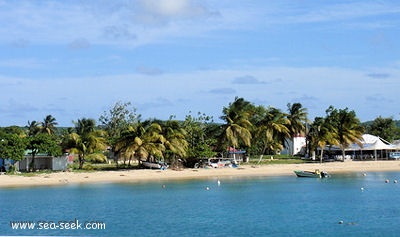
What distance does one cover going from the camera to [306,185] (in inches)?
2087

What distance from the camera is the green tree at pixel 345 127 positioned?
257 feet

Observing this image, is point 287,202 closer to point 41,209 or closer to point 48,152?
point 41,209

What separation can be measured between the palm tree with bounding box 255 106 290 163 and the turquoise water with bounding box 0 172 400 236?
19.5m

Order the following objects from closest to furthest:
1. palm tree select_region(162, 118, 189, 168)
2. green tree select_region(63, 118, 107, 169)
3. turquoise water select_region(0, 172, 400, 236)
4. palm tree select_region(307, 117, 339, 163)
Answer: turquoise water select_region(0, 172, 400, 236) < green tree select_region(63, 118, 107, 169) < palm tree select_region(162, 118, 189, 168) < palm tree select_region(307, 117, 339, 163)

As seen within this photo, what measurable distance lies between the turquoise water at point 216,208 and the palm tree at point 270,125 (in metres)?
19.5

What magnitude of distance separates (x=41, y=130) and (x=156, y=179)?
48518mm

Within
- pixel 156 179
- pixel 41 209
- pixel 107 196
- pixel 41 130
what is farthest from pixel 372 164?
pixel 41 130

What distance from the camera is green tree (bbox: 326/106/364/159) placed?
257 feet

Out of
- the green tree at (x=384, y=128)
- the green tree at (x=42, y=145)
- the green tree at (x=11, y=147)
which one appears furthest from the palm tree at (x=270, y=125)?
the green tree at (x=11, y=147)

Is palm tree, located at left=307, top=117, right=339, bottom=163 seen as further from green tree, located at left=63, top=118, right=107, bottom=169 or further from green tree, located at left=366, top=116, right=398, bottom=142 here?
green tree, located at left=63, top=118, right=107, bottom=169

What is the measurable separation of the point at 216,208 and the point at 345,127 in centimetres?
4467

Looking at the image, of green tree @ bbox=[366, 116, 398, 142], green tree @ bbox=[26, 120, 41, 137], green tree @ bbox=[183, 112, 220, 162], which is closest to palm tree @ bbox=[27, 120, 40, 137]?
green tree @ bbox=[26, 120, 41, 137]

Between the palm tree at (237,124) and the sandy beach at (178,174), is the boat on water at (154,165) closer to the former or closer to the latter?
the sandy beach at (178,174)

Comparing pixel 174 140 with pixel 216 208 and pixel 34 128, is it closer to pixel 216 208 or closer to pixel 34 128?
pixel 216 208
